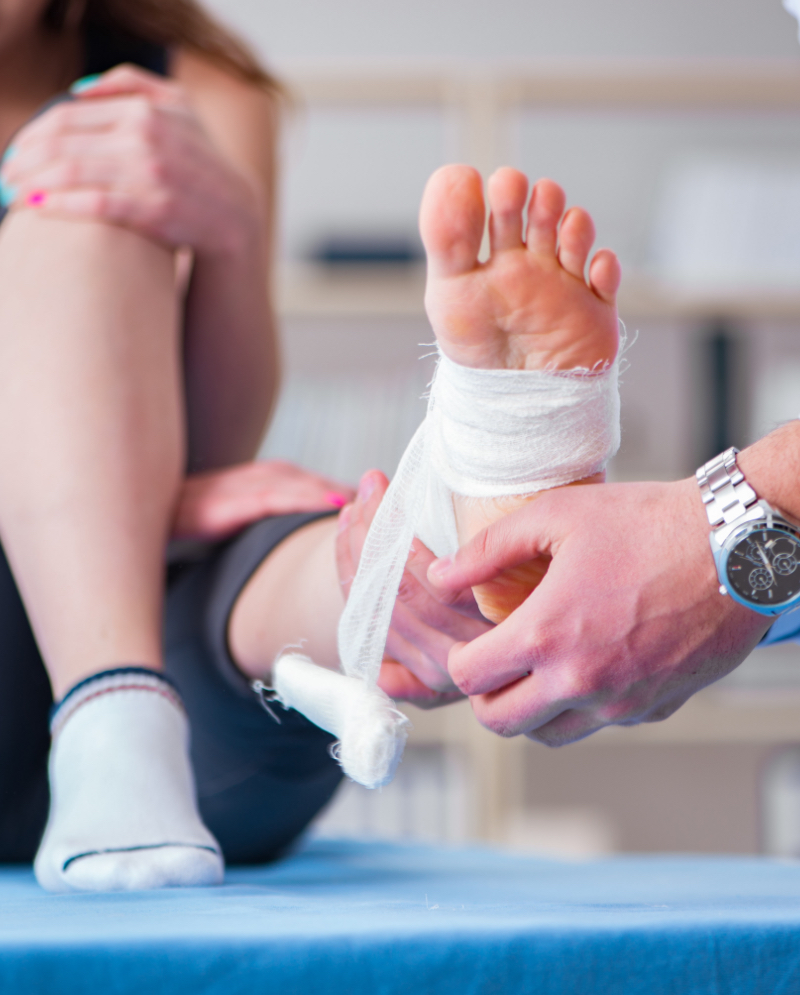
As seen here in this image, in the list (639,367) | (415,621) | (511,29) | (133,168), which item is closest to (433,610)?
(415,621)

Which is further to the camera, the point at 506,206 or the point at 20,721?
the point at 20,721

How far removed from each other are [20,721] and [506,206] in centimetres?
36

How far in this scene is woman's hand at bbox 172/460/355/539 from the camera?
0.58 meters

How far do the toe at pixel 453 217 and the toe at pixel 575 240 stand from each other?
0.04m

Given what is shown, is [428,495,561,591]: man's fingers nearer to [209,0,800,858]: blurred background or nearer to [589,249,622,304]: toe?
[589,249,622,304]: toe

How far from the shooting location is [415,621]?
446mm

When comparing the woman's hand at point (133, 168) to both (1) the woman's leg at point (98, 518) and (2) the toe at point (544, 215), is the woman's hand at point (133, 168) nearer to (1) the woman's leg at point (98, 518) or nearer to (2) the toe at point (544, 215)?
(1) the woman's leg at point (98, 518)

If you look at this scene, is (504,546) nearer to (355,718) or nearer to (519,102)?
(355,718)

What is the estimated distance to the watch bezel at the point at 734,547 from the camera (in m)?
0.38

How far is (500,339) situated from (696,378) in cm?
121

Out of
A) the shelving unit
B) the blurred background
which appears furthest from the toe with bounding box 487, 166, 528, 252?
the shelving unit

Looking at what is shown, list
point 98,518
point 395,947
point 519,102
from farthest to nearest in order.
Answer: point 519,102, point 98,518, point 395,947

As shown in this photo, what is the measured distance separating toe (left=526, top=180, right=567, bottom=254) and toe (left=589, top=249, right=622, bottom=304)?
19 millimetres

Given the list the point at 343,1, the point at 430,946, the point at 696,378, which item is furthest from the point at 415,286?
the point at 430,946
